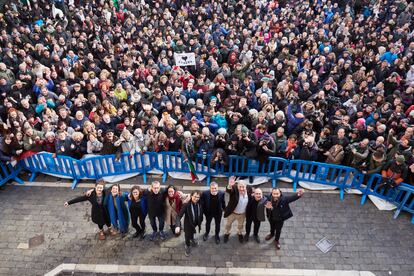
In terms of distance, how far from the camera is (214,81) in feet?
37.2

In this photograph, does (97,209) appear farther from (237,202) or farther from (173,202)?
(237,202)

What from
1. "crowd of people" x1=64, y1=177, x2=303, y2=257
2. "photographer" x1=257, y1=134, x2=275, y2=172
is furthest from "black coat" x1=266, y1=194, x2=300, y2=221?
"photographer" x1=257, y1=134, x2=275, y2=172

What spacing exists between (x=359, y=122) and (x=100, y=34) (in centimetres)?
1154

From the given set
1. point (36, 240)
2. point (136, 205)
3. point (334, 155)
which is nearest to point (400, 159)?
point (334, 155)

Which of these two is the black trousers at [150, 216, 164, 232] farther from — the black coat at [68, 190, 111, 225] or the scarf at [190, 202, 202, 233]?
the black coat at [68, 190, 111, 225]

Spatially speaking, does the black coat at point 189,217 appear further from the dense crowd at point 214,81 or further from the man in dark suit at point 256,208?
the dense crowd at point 214,81

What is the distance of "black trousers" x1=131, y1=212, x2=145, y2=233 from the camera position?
6.67 meters

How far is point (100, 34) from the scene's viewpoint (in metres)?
14.5

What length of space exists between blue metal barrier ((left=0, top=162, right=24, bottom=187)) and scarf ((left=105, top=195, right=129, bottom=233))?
367 centimetres

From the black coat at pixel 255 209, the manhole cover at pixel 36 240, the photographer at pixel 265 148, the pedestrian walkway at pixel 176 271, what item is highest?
the photographer at pixel 265 148

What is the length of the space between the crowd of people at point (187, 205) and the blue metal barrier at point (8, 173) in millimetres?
3112

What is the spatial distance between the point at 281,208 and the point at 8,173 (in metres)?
7.31

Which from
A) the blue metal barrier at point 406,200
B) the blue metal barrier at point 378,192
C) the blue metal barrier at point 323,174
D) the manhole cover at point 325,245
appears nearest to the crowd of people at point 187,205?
the manhole cover at point 325,245

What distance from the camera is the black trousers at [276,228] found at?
21.7 feet
